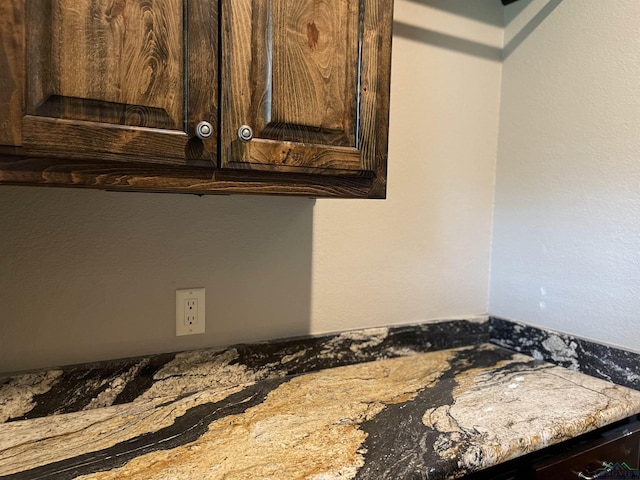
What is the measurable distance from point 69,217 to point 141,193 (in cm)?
17

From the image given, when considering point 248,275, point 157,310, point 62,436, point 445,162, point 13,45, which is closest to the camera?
point 13,45

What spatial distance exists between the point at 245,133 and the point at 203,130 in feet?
0.25

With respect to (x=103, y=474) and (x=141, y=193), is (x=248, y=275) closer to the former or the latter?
(x=141, y=193)

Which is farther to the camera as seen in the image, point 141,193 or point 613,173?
point 613,173

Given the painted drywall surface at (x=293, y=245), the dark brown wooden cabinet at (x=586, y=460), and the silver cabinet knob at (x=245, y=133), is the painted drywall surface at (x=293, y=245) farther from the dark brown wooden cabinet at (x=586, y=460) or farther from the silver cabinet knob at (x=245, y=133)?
the dark brown wooden cabinet at (x=586, y=460)

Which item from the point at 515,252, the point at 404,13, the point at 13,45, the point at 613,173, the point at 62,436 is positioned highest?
the point at 404,13

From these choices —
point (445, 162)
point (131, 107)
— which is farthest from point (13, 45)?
point (445, 162)

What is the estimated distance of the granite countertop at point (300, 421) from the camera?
838 mm

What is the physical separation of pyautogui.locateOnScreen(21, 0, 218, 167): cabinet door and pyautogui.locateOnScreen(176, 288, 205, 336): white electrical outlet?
0.47 m

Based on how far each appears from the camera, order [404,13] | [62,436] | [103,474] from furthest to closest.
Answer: [404,13] → [62,436] → [103,474]

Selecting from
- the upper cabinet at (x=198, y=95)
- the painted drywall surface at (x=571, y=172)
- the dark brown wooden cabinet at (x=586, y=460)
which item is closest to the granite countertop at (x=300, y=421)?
the dark brown wooden cabinet at (x=586, y=460)

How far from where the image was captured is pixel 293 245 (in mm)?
1312

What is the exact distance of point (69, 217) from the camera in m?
1.04

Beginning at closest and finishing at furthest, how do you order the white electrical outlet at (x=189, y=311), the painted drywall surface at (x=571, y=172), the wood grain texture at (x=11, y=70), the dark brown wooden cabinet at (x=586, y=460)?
the wood grain texture at (x=11, y=70)
the dark brown wooden cabinet at (x=586, y=460)
the white electrical outlet at (x=189, y=311)
the painted drywall surface at (x=571, y=172)
